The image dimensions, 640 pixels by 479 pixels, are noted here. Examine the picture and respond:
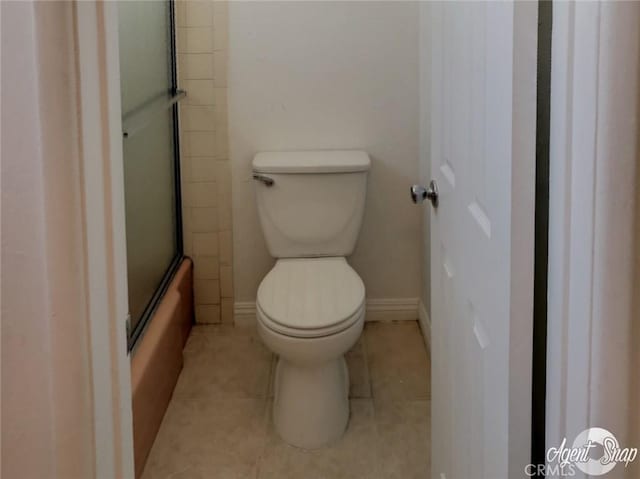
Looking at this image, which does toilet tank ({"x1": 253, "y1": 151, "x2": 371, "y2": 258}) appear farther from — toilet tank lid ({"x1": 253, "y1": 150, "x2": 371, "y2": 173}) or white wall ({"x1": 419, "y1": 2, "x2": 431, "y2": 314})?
white wall ({"x1": 419, "y1": 2, "x2": 431, "y2": 314})

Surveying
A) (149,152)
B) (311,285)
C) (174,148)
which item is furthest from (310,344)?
(174,148)

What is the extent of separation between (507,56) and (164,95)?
1.90 metres

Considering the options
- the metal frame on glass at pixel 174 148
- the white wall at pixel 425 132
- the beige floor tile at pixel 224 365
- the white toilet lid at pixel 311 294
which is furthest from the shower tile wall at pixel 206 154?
the white wall at pixel 425 132

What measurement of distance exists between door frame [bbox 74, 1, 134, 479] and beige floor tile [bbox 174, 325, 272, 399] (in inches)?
65.1

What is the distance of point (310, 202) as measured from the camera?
2727mm

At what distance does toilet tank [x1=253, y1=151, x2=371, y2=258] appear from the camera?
272 centimetres

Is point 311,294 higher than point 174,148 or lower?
lower

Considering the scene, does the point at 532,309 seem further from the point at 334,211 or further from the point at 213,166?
the point at 213,166

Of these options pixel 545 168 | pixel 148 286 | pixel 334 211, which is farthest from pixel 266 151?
pixel 545 168

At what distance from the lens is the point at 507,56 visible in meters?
1.03

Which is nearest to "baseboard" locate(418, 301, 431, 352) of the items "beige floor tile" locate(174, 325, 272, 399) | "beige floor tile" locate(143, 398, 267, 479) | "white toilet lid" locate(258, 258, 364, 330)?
"white toilet lid" locate(258, 258, 364, 330)

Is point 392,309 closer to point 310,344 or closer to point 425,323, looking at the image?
point 425,323

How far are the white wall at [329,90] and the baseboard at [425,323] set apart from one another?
34 cm

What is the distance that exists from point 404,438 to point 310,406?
30 centimetres
